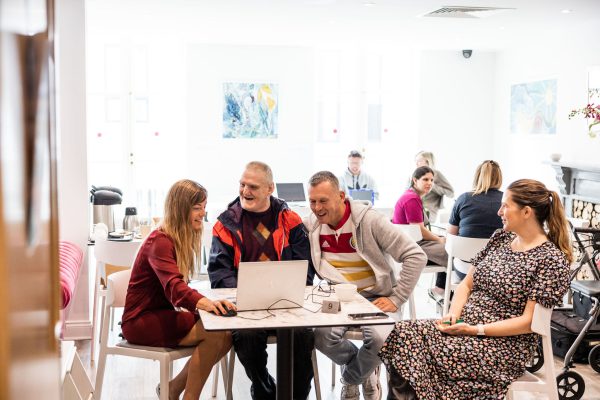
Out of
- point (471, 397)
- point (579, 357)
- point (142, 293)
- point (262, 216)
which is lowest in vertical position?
point (579, 357)

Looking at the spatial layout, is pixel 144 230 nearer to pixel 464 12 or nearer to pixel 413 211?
pixel 413 211

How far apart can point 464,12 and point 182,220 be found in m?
4.80

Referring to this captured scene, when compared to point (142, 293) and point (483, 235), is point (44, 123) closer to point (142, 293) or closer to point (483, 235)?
point (142, 293)

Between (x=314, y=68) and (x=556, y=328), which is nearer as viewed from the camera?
(x=556, y=328)

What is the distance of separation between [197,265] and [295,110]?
7.34 m

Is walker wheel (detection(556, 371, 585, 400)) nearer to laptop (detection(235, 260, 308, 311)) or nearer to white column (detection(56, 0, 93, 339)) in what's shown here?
laptop (detection(235, 260, 308, 311))

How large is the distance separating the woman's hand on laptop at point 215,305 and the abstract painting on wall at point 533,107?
681 centimetres

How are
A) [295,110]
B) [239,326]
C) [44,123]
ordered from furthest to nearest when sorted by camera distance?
1. [295,110]
2. [239,326]
3. [44,123]

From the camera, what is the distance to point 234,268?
11.5 feet

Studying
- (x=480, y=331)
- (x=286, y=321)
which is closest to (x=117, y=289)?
(x=286, y=321)

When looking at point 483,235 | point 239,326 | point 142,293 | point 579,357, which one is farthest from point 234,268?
point 579,357

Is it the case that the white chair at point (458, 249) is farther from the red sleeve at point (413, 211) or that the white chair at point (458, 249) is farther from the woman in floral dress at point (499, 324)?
the woman in floral dress at point (499, 324)

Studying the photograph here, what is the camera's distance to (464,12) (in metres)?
7.05

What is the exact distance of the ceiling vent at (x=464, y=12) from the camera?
6.87 meters
